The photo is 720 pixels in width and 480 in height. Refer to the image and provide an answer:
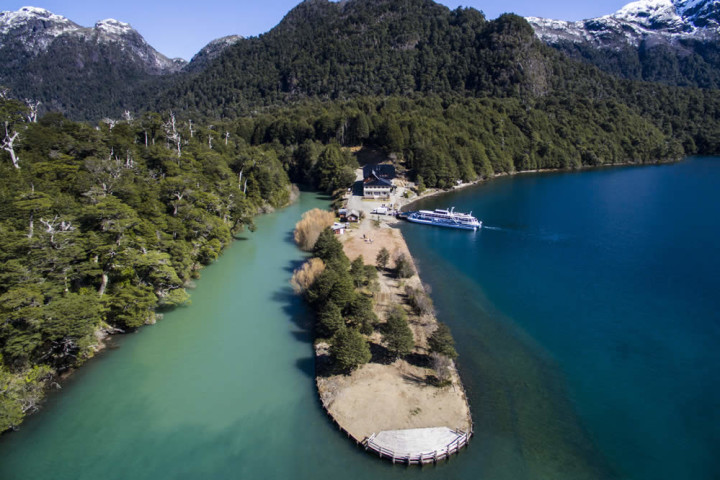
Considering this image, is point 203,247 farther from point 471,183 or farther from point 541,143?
point 541,143

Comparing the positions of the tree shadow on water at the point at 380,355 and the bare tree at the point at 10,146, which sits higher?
the bare tree at the point at 10,146

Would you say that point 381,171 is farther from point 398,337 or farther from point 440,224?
point 398,337

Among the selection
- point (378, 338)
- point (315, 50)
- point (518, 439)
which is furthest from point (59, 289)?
point (315, 50)

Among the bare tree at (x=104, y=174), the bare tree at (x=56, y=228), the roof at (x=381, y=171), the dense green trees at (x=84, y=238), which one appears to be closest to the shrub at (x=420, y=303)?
the dense green trees at (x=84, y=238)

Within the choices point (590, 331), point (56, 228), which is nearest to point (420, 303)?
point (590, 331)

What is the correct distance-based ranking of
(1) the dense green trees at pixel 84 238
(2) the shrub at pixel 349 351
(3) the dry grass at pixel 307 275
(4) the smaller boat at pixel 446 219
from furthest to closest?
(4) the smaller boat at pixel 446 219 < (3) the dry grass at pixel 307 275 < (2) the shrub at pixel 349 351 < (1) the dense green trees at pixel 84 238

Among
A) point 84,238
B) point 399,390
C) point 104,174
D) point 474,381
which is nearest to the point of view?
point 399,390

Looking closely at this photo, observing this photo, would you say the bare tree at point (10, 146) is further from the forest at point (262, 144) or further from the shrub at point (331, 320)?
the shrub at point (331, 320)

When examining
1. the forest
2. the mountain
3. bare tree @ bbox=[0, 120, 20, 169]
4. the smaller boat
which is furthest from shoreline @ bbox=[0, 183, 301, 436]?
the mountain

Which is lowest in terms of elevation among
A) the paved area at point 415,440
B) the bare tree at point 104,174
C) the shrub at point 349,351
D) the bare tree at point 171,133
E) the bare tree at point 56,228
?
the paved area at point 415,440
